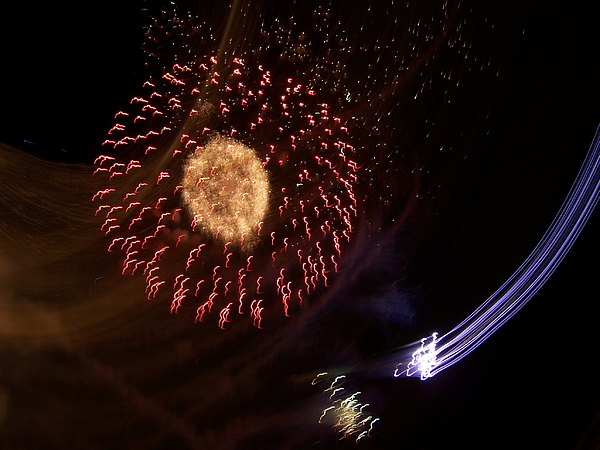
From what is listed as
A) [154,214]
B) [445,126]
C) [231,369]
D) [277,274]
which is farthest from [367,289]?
[154,214]

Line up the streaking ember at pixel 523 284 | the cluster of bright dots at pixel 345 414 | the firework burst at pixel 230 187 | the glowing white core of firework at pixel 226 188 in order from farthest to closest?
1. the streaking ember at pixel 523 284
2. the glowing white core of firework at pixel 226 188
3. the firework burst at pixel 230 187
4. the cluster of bright dots at pixel 345 414

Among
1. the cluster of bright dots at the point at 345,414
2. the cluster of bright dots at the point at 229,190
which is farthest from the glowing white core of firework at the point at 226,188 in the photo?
the cluster of bright dots at the point at 345,414

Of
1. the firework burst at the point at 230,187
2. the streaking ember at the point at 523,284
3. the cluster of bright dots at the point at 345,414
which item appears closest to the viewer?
the cluster of bright dots at the point at 345,414

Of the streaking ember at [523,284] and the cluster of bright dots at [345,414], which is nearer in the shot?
the cluster of bright dots at [345,414]

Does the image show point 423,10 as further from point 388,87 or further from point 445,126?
point 445,126

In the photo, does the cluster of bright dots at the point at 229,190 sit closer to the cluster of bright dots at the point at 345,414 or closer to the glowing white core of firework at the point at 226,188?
the glowing white core of firework at the point at 226,188

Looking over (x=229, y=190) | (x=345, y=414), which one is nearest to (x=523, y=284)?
(x=345, y=414)
